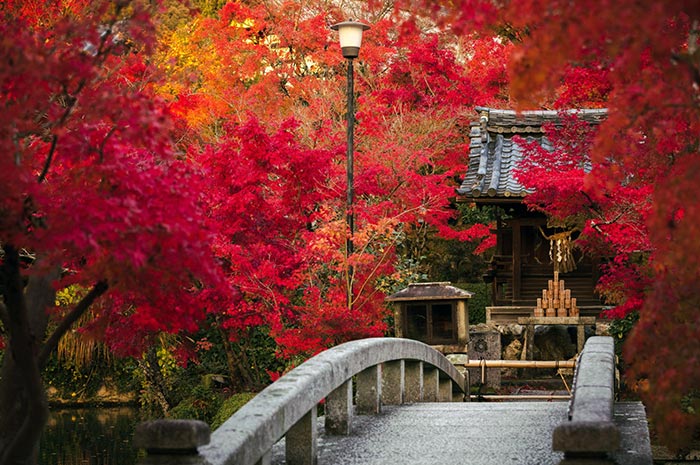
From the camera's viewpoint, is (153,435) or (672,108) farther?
(153,435)

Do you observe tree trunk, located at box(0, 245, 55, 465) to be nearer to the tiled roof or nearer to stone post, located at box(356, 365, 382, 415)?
stone post, located at box(356, 365, 382, 415)

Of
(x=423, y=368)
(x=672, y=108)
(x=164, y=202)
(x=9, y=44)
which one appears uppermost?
(x=9, y=44)

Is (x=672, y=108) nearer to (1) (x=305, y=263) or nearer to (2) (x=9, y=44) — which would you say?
(2) (x=9, y=44)

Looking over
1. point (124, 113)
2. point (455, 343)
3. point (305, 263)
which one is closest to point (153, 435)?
point (124, 113)

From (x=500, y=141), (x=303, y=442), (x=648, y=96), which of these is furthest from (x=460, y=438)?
(x=500, y=141)

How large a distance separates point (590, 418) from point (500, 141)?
609 inches

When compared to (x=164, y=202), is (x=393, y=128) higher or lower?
higher

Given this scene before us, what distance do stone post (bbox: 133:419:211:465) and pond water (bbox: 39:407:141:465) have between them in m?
10.4

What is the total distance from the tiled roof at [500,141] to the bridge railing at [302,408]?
25.9 feet

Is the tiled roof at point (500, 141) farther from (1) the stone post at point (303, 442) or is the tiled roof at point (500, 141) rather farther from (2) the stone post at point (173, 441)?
(2) the stone post at point (173, 441)

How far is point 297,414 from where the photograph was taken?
7078 mm

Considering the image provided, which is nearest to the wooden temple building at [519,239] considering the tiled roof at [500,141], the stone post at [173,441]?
the tiled roof at [500,141]

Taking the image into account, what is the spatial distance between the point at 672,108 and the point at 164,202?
2587 millimetres

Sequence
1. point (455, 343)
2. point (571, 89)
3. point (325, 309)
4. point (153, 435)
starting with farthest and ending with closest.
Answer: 1. point (571, 89)
2. point (455, 343)
3. point (325, 309)
4. point (153, 435)
